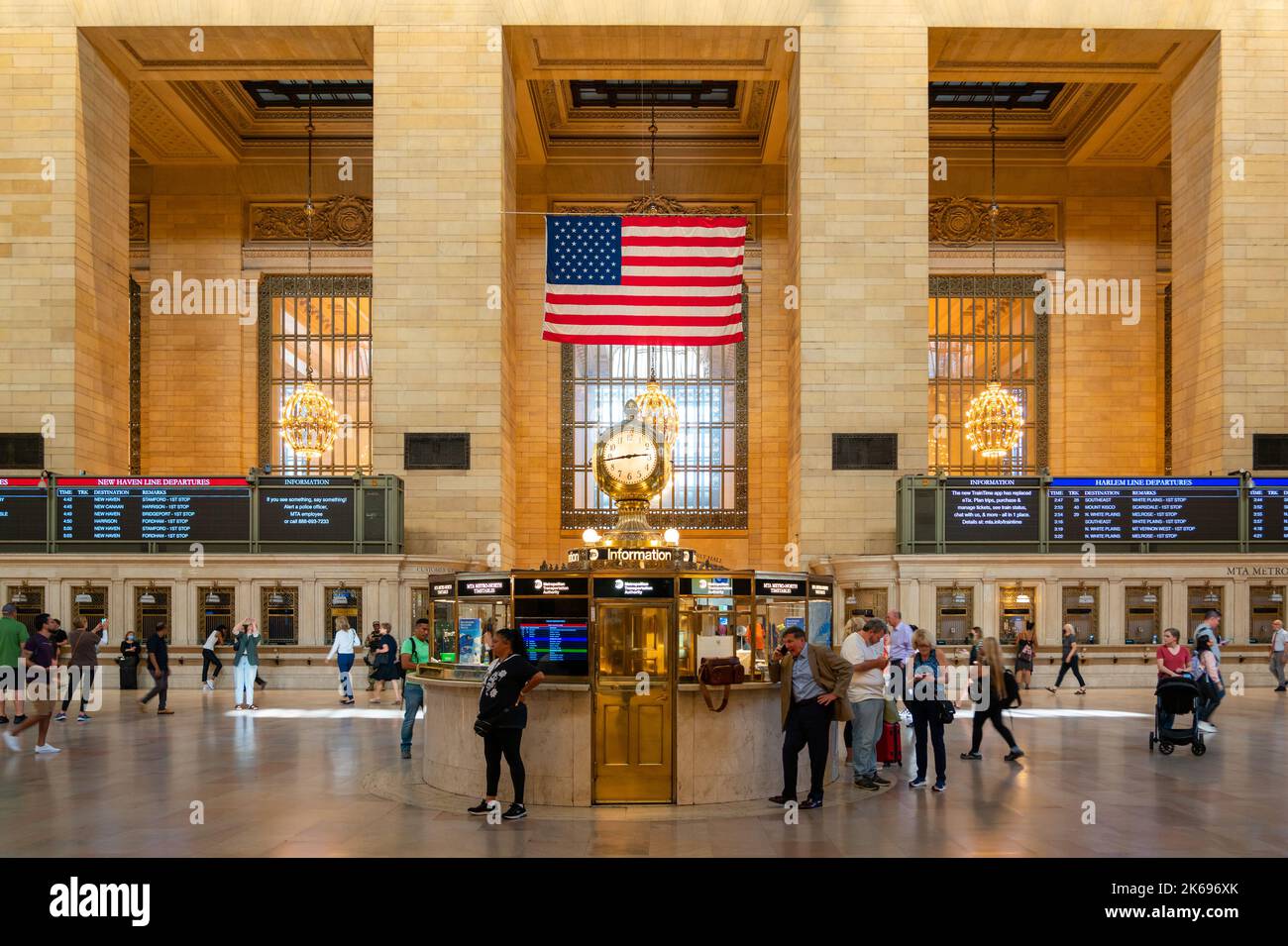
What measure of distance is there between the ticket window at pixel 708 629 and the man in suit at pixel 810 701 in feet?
1.67

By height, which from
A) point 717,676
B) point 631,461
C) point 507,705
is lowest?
point 507,705

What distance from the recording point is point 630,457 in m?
11.4

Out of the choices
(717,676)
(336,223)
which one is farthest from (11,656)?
(336,223)

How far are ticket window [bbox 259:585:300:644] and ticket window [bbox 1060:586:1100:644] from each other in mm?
14921

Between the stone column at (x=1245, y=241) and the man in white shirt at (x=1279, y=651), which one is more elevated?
the stone column at (x=1245, y=241)

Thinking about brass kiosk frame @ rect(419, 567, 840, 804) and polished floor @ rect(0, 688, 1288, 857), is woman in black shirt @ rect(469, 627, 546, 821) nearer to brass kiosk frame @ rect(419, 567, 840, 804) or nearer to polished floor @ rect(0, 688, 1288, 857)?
polished floor @ rect(0, 688, 1288, 857)

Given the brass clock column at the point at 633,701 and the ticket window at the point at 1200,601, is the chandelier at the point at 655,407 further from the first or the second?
the brass clock column at the point at 633,701

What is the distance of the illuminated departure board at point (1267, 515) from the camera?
854 inches

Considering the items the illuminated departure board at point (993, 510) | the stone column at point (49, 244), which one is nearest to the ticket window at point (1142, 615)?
the illuminated departure board at point (993, 510)

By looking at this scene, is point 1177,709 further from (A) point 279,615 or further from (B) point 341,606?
(A) point 279,615

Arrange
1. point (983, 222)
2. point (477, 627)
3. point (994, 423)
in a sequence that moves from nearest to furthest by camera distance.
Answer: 1. point (477, 627)
2. point (994, 423)
3. point (983, 222)

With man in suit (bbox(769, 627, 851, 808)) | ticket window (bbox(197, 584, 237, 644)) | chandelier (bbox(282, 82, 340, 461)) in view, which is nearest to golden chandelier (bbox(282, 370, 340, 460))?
chandelier (bbox(282, 82, 340, 461))

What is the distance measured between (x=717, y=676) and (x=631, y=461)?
2.54 metres
